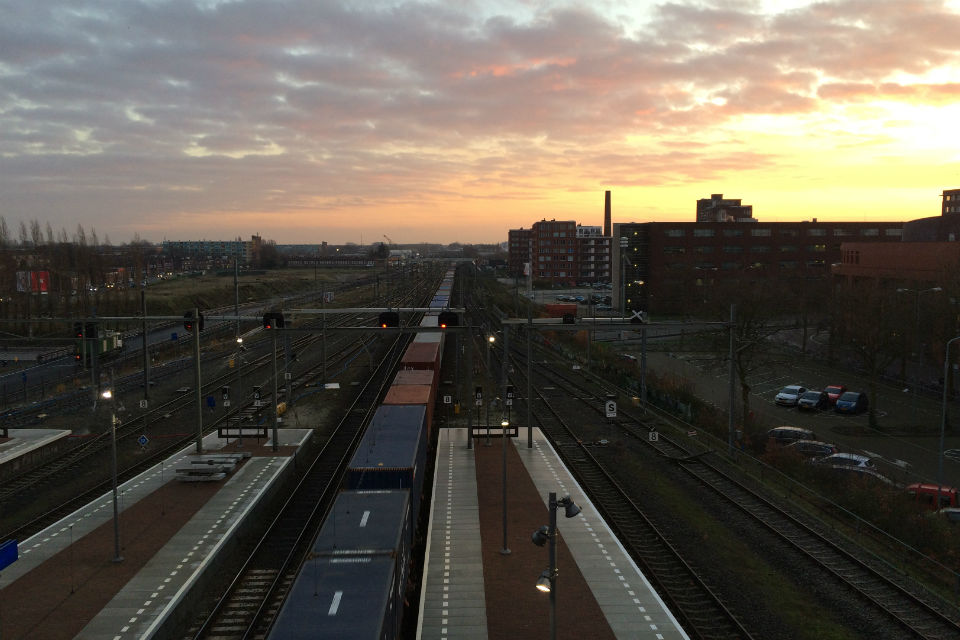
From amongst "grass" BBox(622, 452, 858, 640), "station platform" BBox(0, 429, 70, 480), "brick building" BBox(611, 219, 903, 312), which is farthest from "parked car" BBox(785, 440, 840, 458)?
"brick building" BBox(611, 219, 903, 312)

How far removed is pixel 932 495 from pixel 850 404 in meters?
17.2

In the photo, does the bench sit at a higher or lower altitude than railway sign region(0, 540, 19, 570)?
lower

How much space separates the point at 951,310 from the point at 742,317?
1376cm

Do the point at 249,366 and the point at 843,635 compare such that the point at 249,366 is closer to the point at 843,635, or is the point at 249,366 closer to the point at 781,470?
the point at 781,470

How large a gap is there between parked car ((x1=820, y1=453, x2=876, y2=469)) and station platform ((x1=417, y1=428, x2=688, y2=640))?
11674 millimetres

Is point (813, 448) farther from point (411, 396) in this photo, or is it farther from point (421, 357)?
point (421, 357)

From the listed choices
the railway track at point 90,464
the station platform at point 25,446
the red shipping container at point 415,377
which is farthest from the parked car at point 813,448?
the station platform at point 25,446

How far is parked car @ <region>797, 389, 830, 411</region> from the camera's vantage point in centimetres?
4181

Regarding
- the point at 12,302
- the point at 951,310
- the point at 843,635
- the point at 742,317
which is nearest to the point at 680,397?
the point at 742,317

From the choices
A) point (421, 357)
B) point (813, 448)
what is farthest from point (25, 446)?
point (813, 448)

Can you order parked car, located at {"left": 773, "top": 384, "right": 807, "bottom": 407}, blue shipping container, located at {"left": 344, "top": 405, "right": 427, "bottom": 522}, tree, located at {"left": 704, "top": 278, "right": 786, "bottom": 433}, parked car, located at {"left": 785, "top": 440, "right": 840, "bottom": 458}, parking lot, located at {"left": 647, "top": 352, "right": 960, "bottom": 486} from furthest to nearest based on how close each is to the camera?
parked car, located at {"left": 773, "top": 384, "right": 807, "bottom": 407}, tree, located at {"left": 704, "top": 278, "right": 786, "bottom": 433}, parking lot, located at {"left": 647, "top": 352, "right": 960, "bottom": 486}, parked car, located at {"left": 785, "top": 440, "right": 840, "bottom": 458}, blue shipping container, located at {"left": 344, "top": 405, "right": 427, "bottom": 522}

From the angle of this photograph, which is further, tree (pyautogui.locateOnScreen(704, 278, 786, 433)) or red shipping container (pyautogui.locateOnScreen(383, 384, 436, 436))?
tree (pyautogui.locateOnScreen(704, 278, 786, 433))

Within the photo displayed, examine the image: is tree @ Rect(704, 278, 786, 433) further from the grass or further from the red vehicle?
the grass

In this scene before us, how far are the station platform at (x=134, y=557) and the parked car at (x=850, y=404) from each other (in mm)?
34124
